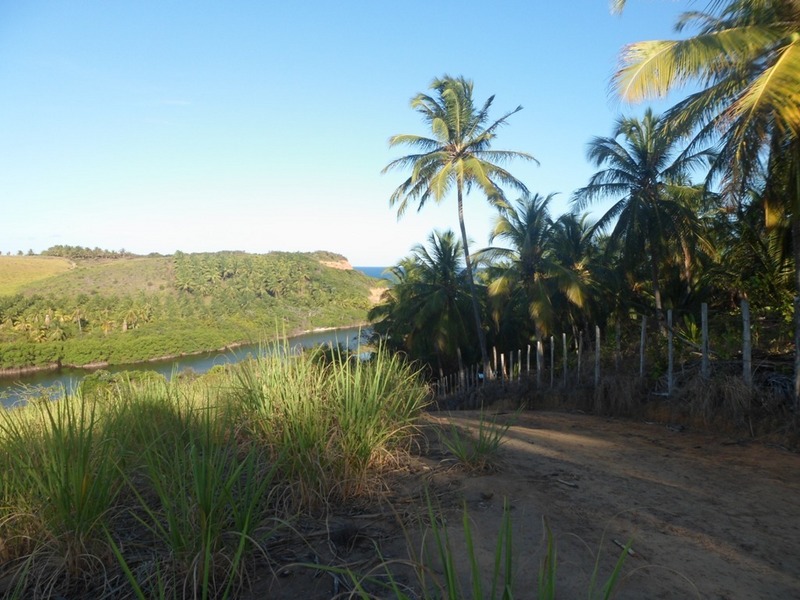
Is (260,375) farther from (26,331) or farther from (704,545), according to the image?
(26,331)

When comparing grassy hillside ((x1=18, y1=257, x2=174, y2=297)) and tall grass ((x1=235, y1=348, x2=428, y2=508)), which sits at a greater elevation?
grassy hillside ((x1=18, y1=257, x2=174, y2=297))

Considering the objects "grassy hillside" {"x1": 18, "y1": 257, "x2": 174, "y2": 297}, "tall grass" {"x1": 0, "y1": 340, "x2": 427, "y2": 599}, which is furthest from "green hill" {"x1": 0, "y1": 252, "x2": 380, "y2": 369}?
"tall grass" {"x1": 0, "y1": 340, "x2": 427, "y2": 599}

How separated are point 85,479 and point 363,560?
1.49 metres

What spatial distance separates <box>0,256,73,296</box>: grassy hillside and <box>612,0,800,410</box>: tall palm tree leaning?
46.3 m

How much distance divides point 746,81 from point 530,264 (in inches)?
656

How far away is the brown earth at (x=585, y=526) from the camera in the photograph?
2.75 m

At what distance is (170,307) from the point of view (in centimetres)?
2855

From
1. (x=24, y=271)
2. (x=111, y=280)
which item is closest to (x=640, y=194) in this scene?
(x=111, y=280)

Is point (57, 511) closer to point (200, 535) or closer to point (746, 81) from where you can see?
point (200, 535)

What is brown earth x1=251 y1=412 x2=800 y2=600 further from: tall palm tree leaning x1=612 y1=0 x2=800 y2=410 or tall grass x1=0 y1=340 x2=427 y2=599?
tall palm tree leaning x1=612 y1=0 x2=800 y2=410

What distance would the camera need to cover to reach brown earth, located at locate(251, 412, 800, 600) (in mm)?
2752

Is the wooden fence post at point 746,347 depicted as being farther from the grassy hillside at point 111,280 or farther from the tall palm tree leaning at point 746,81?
the grassy hillside at point 111,280

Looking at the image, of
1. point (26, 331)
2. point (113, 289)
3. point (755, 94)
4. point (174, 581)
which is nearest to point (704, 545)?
point (174, 581)

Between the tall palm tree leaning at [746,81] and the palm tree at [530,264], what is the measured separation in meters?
14.7
